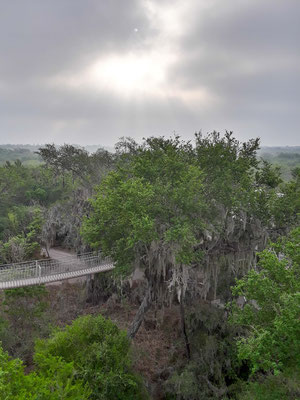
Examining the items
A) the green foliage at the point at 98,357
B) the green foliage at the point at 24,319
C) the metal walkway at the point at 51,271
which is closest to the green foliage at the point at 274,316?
the green foliage at the point at 98,357

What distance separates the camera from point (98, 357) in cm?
865

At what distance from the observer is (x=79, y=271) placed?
14.9 m

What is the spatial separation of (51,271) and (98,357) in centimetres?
663

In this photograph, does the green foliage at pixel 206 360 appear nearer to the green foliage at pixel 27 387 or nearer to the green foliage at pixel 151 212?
the green foliage at pixel 151 212

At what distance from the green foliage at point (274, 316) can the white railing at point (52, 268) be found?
795 cm

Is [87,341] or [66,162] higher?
[66,162]

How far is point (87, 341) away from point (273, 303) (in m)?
6.16

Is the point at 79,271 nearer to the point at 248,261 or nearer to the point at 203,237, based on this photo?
the point at 203,237

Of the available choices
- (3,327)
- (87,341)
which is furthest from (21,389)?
(3,327)

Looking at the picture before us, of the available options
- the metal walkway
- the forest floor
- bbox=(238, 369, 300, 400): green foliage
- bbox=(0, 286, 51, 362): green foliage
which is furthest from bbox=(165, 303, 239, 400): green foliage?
bbox=(0, 286, 51, 362): green foliage

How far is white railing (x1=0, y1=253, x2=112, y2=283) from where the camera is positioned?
43.1ft

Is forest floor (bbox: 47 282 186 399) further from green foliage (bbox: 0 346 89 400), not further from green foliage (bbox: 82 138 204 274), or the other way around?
green foliage (bbox: 0 346 89 400)

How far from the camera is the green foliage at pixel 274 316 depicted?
253 inches

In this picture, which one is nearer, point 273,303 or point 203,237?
point 273,303
